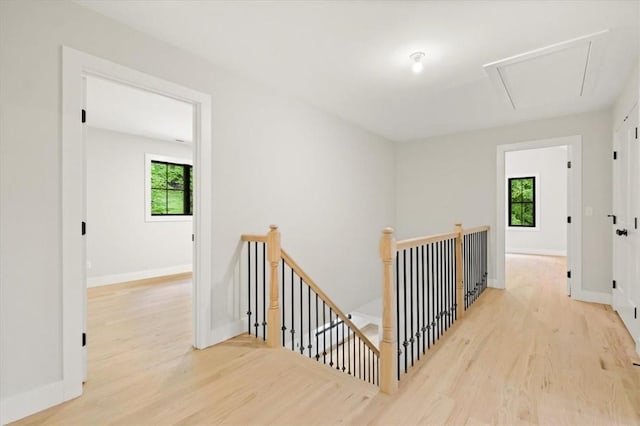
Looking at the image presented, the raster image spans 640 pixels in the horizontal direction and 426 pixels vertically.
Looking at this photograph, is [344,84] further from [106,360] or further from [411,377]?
[106,360]

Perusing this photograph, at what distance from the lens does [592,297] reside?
3.77 meters

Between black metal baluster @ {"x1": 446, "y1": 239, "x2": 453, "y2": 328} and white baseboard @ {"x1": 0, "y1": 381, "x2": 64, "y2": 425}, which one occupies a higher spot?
black metal baluster @ {"x1": 446, "y1": 239, "x2": 453, "y2": 328}

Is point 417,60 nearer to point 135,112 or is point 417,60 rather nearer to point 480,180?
point 480,180

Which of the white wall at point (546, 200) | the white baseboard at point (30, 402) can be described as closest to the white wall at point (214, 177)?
the white baseboard at point (30, 402)

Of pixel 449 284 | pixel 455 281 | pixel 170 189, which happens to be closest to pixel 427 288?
pixel 449 284

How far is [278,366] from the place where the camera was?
2250mm

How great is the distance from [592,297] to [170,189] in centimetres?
654

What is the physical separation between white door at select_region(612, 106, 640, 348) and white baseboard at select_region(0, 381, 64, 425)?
407cm

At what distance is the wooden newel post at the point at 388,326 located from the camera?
6.21ft

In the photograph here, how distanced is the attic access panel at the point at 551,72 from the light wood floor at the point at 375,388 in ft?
7.63

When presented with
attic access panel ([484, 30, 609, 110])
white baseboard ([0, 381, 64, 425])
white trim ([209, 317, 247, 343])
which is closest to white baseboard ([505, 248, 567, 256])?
attic access panel ([484, 30, 609, 110])

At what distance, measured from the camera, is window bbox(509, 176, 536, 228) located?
314 inches

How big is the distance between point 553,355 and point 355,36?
9.15 ft

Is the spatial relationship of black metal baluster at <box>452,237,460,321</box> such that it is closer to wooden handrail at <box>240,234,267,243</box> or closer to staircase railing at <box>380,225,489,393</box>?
staircase railing at <box>380,225,489,393</box>
